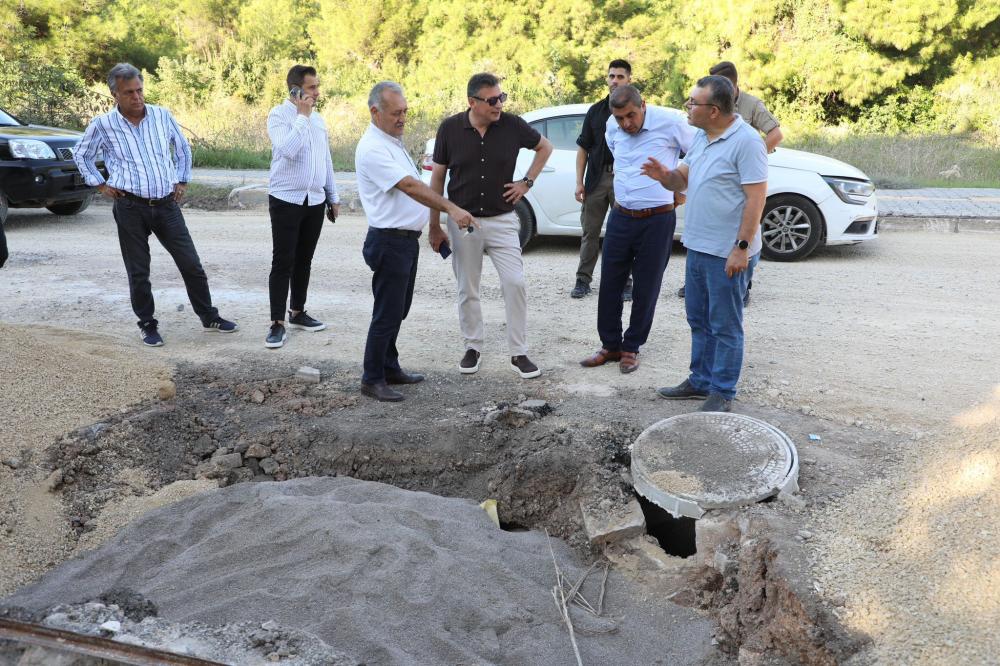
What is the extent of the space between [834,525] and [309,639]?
7.36ft

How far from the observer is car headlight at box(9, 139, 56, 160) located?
10625 millimetres

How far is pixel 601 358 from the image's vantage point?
5.79 m

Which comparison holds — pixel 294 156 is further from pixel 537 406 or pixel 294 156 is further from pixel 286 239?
pixel 537 406

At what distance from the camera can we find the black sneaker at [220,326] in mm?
6629

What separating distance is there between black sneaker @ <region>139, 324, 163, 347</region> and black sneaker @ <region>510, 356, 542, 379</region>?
276cm

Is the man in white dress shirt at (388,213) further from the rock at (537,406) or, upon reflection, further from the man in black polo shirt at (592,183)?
the man in black polo shirt at (592,183)

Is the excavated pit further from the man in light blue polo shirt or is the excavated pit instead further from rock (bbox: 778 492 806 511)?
the man in light blue polo shirt

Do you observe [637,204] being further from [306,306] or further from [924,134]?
[924,134]

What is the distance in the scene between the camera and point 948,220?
419 inches

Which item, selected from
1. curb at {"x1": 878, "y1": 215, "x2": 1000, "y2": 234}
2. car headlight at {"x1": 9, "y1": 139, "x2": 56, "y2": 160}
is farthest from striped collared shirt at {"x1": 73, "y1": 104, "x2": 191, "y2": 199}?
curb at {"x1": 878, "y1": 215, "x2": 1000, "y2": 234}

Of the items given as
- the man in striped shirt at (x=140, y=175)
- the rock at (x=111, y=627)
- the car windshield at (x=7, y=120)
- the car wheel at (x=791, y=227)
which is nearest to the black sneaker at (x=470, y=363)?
the man in striped shirt at (x=140, y=175)

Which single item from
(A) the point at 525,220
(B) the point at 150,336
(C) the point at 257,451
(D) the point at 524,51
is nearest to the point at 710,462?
(C) the point at 257,451

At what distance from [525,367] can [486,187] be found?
3.97ft

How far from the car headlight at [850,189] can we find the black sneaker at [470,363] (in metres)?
4.93
